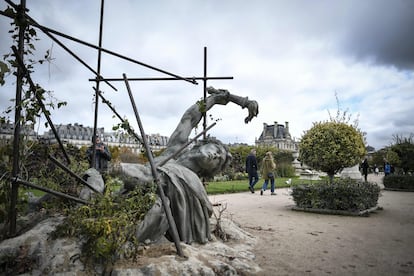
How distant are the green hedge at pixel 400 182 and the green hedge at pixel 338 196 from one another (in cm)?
792

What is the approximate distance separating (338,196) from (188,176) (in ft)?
18.8

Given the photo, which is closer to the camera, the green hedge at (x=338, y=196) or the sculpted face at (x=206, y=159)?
the sculpted face at (x=206, y=159)

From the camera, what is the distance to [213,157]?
447cm

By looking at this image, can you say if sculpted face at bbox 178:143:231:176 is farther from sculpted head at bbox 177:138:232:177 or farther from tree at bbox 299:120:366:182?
tree at bbox 299:120:366:182

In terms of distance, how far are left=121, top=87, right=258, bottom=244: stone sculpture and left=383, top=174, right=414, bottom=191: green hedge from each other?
14.3 m

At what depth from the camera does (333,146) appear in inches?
376

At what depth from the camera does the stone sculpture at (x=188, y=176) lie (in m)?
3.67

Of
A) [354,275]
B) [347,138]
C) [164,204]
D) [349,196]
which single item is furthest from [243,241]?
[347,138]

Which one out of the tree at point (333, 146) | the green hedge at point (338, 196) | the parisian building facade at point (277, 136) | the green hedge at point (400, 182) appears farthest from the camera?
the parisian building facade at point (277, 136)

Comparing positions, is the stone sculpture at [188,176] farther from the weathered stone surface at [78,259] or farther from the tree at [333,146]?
the tree at [333,146]

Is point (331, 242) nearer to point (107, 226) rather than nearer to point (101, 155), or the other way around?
point (107, 226)

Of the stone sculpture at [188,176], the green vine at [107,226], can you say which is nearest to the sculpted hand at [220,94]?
the stone sculpture at [188,176]

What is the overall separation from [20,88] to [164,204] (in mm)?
1989

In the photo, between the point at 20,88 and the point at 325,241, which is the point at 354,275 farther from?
the point at 20,88
